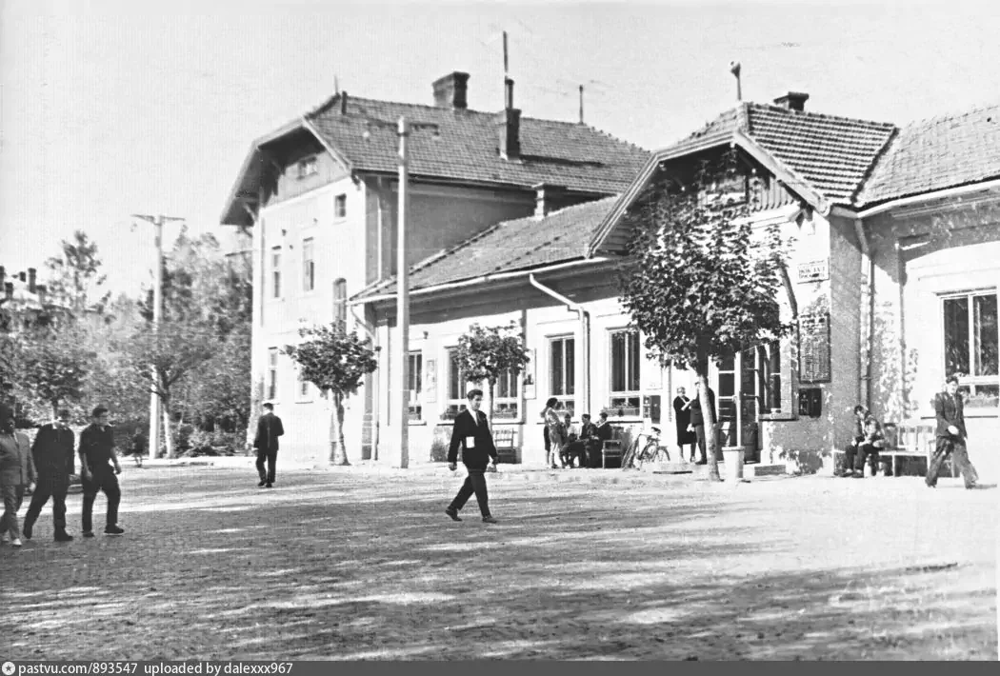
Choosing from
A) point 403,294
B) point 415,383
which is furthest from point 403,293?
point 415,383

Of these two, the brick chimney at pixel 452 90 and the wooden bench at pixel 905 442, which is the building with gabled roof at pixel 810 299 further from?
the brick chimney at pixel 452 90

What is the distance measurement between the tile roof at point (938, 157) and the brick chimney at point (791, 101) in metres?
2.11

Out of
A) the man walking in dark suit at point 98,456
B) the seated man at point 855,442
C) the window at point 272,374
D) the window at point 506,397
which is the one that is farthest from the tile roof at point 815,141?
the man walking in dark suit at point 98,456

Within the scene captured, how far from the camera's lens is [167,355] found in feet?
54.1

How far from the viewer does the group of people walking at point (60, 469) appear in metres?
12.8

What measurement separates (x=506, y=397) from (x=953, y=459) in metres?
10.1

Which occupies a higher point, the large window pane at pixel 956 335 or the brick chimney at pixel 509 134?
the brick chimney at pixel 509 134

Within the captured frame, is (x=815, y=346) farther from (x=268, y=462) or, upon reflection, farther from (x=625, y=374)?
(x=268, y=462)

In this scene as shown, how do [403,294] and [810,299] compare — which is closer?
[810,299]

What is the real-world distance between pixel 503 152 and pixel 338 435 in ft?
21.3

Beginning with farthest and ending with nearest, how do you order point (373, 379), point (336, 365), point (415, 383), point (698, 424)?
1. point (373, 379)
2. point (336, 365)
3. point (415, 383)
4. point (698, 424)

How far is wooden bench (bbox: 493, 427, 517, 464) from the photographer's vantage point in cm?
2203

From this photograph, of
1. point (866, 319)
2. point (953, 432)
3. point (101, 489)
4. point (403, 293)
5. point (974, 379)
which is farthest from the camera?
point (403, 293)

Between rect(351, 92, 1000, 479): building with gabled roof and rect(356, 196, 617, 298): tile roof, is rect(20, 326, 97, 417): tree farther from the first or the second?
rect(356, 196, 617, 298): tile roof
